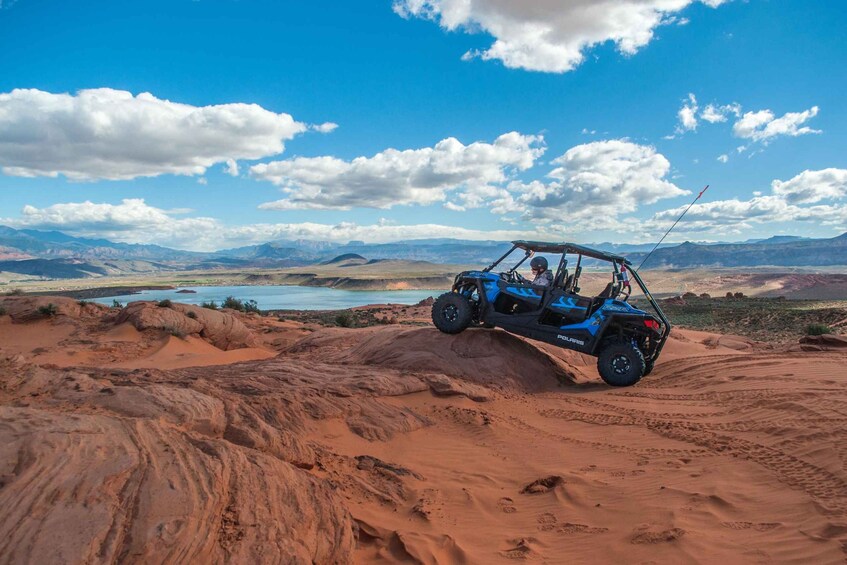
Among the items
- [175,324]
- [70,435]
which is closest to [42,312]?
[175,324]

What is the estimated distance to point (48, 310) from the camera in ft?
58.1

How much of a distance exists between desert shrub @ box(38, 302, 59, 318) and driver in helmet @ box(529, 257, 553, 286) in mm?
16888

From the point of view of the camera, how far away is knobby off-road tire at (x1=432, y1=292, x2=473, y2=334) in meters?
10.6

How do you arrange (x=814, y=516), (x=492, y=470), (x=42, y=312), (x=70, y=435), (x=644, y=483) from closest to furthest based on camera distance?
(x=70, y=435) → (x=814, y=516) → (x=644, y=483) → (x=492, y=470) → (x=42, y=312)

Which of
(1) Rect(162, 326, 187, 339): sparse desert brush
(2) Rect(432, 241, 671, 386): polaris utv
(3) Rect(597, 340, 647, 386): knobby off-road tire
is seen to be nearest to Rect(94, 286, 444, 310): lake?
(1) Rect(162, 326, 187, 339): sparse desert brush

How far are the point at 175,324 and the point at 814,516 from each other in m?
18.0

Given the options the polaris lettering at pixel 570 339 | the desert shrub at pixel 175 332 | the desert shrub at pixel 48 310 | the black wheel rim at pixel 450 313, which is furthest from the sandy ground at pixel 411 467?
the desert shrub at pixel 48 310

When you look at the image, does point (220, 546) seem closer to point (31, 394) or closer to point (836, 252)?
point (31, 394)

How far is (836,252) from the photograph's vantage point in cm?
18025

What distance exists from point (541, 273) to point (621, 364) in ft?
7.81

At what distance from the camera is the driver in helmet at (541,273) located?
10.3 m

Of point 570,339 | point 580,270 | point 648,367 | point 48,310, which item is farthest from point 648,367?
point 48,310

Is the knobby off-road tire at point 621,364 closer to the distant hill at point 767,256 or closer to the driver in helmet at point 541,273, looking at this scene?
the driver in helmet at point 541,273

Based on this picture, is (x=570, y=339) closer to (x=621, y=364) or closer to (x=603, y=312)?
(x=603, y=312)
